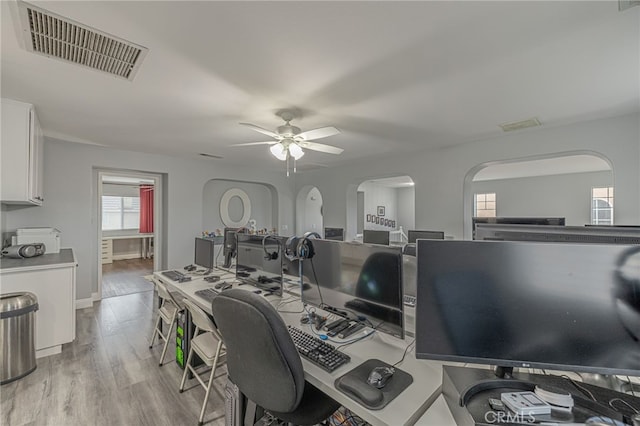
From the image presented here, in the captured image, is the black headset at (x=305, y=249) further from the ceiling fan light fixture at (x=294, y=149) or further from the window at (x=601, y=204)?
the window at (x=601, y=204)

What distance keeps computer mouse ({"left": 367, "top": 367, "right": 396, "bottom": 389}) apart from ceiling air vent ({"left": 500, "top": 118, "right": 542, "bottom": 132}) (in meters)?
3.25

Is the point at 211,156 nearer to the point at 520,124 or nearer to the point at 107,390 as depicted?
the point at 107,390

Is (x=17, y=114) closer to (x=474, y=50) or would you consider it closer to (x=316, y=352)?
(x=316, y=352)

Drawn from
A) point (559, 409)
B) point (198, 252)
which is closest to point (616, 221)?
point (559, 409)

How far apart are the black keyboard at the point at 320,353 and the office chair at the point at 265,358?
141 mm

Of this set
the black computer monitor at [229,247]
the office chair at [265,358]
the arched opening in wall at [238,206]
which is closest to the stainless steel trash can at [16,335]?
the black computer monitor at [229,247]

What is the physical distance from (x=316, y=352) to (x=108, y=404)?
191 centimetres

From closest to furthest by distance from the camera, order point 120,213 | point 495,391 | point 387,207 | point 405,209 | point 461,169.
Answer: point 495,391 → point 461,169 → point 120,213 → point 387,207 → point 405,209

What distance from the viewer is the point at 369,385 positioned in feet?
3.49

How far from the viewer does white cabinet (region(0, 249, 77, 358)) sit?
8.40ft

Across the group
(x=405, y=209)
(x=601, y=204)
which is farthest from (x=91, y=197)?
(x=601, y=204)

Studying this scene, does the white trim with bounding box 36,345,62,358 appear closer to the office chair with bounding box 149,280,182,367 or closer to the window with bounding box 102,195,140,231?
the office chair with bounding box 149,280,182,367

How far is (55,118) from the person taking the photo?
9.66ft

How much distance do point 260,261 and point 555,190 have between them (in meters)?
8.83
